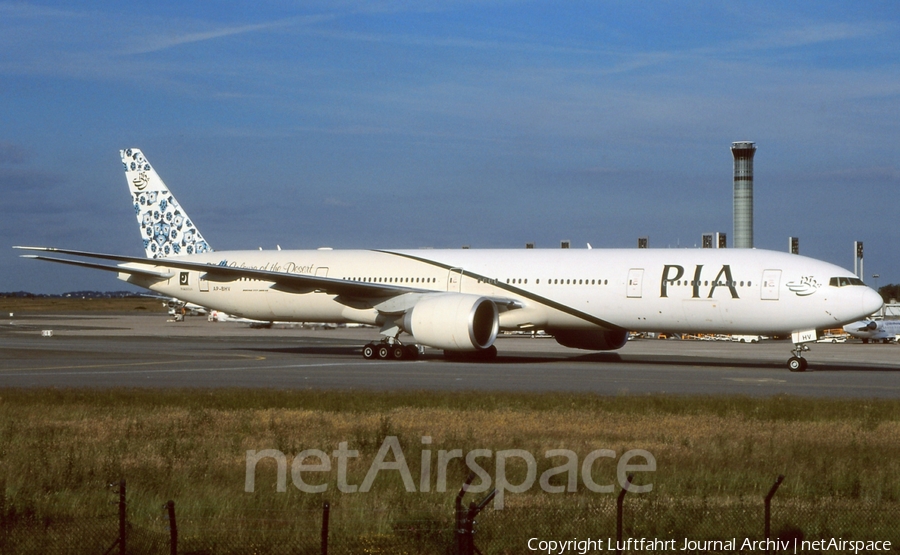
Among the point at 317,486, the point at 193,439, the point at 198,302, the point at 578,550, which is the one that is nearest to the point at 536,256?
the point at 198,302

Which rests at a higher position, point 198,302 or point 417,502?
point 198,302

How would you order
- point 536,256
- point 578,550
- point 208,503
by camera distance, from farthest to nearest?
point 536,256 → point 208,503 → point 578,550

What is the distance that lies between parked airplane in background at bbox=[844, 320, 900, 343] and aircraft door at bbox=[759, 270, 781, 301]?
106 ft

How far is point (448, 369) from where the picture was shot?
102 ft

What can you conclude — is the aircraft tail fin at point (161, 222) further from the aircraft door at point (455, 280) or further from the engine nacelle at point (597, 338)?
the engine nacelle at point (597, 338)

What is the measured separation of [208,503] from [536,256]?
24877 millimetres

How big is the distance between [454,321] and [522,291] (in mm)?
3476

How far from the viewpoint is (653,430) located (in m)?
17.1

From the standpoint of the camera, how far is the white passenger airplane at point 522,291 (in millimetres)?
30656

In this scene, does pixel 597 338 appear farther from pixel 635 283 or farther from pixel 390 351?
pixel 390 351

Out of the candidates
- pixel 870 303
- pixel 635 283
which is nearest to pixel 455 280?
pixel 635 283

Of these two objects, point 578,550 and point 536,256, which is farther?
point 536,256

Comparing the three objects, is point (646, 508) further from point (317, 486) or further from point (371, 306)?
point (371, 306)

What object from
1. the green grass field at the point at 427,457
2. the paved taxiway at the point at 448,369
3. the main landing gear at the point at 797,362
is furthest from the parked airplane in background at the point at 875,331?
the green grass field at the point at 427,457
